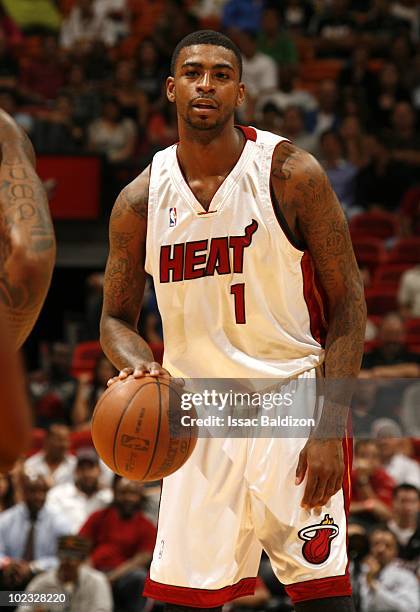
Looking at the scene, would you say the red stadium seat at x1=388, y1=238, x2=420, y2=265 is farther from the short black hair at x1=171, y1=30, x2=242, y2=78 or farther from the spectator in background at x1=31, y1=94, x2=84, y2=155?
the short black hair at x1=171, y1=30, x2=242, y2=78

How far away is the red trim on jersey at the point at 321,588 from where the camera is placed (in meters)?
4.05

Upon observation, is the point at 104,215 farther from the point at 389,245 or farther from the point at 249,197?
the point at 249,197

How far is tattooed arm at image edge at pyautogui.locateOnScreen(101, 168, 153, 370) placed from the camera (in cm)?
434

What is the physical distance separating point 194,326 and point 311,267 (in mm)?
468

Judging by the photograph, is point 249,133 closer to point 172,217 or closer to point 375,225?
point 172,217

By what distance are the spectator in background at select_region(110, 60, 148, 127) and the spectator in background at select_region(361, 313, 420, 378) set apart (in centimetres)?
442

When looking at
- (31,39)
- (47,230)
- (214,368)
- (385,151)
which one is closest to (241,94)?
(214,368)

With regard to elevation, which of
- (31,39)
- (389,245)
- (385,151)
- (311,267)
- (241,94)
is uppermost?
(31,39)

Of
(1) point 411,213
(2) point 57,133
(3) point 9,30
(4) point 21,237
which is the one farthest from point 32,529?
(3) point 9,30

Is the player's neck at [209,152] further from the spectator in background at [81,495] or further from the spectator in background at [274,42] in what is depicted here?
the spectator in background at [274,42]

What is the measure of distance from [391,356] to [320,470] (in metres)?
5.83

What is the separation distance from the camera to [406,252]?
11297 millimetres

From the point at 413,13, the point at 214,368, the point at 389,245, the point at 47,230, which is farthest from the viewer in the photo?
the point at 413,13

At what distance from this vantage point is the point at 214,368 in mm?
4266
